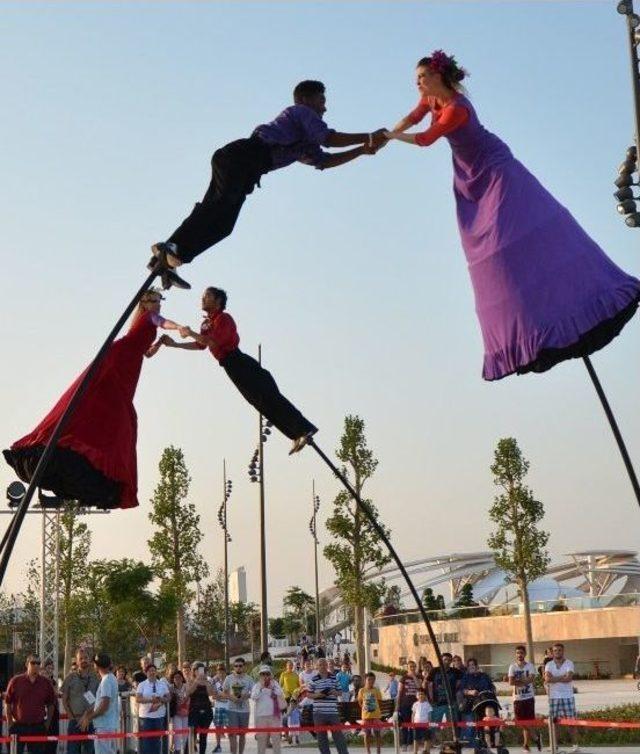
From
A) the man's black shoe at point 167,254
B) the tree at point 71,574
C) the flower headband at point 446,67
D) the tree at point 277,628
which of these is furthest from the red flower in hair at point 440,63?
the tree at point 277,628

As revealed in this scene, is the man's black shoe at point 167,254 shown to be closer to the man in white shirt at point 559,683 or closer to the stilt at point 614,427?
the stilt at point 614,427

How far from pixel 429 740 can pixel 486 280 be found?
10209 millimetres

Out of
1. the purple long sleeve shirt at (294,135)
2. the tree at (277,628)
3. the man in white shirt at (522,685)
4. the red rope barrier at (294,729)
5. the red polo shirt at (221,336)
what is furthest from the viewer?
the tree at (277,628)

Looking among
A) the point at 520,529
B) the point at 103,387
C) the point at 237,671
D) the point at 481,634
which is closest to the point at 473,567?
the point at 481,634

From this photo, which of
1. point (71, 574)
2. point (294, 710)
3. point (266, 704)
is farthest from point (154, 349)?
point (71, 574)

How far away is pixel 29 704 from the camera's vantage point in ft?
45.1

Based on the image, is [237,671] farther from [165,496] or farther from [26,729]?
[165,496]

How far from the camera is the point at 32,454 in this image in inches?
368

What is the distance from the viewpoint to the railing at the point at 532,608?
150ft

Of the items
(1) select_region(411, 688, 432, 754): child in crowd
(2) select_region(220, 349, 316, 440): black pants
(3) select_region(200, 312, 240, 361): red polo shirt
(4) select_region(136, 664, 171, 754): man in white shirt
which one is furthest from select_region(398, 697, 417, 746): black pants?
(3) select_region(200, 312, 240, 361): red polo shirt

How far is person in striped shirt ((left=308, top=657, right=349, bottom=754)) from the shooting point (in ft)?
50.3

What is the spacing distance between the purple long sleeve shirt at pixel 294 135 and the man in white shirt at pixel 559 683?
925 cm

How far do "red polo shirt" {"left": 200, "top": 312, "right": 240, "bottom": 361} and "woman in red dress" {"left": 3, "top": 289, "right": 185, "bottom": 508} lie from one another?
0.94 ft

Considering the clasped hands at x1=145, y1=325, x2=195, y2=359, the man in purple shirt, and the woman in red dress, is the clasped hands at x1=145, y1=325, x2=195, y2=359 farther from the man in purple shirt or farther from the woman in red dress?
the man in purple shirt
